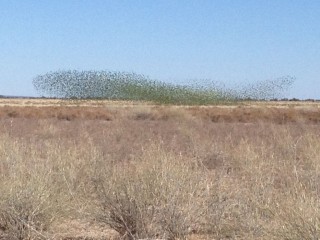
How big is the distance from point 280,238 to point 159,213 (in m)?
2.05

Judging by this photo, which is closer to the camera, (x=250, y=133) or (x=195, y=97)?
(x=250, y=133)

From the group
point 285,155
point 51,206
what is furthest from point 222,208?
point 285,155

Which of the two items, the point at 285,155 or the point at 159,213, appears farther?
the point at 285,155

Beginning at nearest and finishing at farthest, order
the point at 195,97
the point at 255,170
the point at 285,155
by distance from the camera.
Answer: the point at 255,170, the point at 285,155, the point at 195,97

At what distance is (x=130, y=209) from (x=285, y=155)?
9.36m

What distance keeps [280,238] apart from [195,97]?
4271 centimetres

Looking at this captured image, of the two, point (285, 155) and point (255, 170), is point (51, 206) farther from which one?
point (285, 155)

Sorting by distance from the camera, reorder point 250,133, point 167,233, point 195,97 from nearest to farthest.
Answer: point 167,233
point 250,133
point 195,97

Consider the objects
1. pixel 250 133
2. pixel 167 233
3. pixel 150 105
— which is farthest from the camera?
pixel 150 105

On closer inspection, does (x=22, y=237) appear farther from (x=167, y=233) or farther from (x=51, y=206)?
(x=167, y=233)

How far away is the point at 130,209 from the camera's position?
31.7 feet

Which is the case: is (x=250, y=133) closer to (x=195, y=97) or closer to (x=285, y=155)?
(x=285, y=155)

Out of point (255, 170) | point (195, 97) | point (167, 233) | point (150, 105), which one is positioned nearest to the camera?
point (167, 233)

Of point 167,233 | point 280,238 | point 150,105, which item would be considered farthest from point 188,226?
Result: point 150,105
